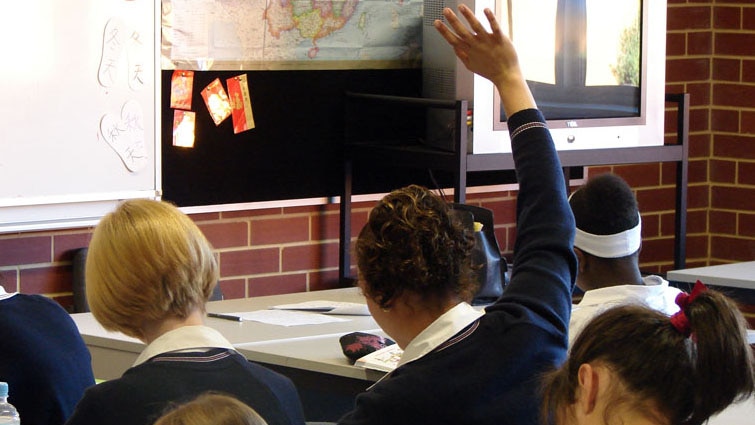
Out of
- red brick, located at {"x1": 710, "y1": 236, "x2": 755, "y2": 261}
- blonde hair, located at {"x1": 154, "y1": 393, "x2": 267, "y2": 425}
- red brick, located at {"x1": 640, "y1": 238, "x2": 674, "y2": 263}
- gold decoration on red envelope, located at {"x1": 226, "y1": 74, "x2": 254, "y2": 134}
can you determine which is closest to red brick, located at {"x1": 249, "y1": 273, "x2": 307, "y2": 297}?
gold decoration on red envelope, located at {"x1": 226, "y1": 74, "x2": 254, "y2": 134}

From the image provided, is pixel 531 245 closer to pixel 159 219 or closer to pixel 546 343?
pixel 546 343

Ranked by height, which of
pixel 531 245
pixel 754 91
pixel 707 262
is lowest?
pixel 707 262

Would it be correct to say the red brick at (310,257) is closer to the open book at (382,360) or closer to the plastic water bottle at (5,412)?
the open book at (382,360)

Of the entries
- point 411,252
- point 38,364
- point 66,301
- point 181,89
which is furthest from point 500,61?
point 66,301

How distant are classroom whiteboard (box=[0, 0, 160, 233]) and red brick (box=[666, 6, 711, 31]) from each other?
2.54 meters

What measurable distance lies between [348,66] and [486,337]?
10.3 feet

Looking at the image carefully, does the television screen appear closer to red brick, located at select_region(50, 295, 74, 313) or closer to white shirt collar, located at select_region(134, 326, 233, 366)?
red brick, located at select_region(50, 295, 74, 313)

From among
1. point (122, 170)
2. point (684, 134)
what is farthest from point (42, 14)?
point (684, 134)

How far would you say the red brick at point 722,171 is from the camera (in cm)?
577

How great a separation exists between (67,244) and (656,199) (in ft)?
9.11

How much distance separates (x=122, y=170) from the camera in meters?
4.13

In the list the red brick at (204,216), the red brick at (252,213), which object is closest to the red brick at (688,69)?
the red brick at (252,213)

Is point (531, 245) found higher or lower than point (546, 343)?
higher

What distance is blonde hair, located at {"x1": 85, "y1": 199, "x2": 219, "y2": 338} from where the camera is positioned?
6.57 ft
